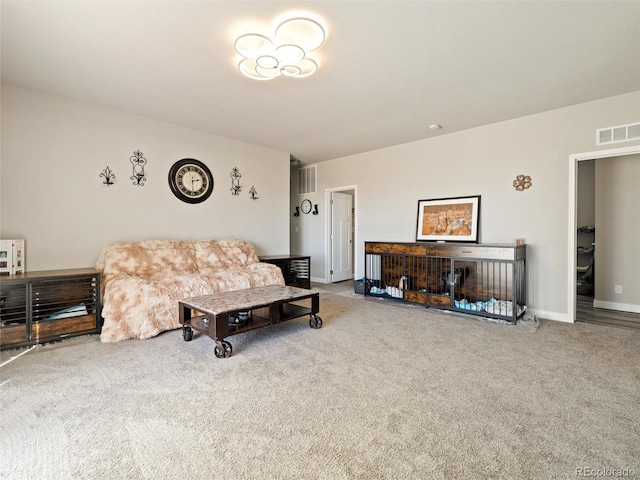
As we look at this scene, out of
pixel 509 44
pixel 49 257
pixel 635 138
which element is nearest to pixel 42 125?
pixel 49 257

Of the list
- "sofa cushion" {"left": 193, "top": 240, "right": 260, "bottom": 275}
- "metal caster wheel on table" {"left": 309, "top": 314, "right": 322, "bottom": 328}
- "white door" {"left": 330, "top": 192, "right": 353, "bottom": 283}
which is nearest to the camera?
"metal caster wheel on table" {"left": 309, "top": 314, "right": 322, "bottom": 328}

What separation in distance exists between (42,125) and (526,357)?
208 inches

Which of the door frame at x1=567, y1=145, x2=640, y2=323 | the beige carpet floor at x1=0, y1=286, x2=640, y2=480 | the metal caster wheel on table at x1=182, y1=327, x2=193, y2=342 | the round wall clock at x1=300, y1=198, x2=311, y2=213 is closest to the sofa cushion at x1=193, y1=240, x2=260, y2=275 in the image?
the metal caster wheel on table at x1=182, y1=327, x2=193, y2=342

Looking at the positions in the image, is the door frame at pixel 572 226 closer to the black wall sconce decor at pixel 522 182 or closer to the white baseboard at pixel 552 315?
the white baseboard at pixel 552 315

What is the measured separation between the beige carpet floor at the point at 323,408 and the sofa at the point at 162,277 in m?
0.22

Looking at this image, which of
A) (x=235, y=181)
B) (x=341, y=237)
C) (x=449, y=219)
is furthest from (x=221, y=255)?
(x=449, y=219)

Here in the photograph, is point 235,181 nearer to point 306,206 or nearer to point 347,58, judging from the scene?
point 306,206

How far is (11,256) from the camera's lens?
9.80ft

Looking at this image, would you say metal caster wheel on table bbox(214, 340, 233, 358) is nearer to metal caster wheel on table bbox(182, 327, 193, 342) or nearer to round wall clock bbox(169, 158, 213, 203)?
metal caster wheel on table bbox(182, 327, 193, 342)

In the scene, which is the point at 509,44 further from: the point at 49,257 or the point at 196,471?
the point at 49,257

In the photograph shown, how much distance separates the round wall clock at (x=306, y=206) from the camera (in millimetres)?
6760

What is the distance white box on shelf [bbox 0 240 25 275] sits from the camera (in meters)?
2.94

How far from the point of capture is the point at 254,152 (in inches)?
213

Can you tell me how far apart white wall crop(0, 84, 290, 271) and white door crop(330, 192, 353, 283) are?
7.34 ft
